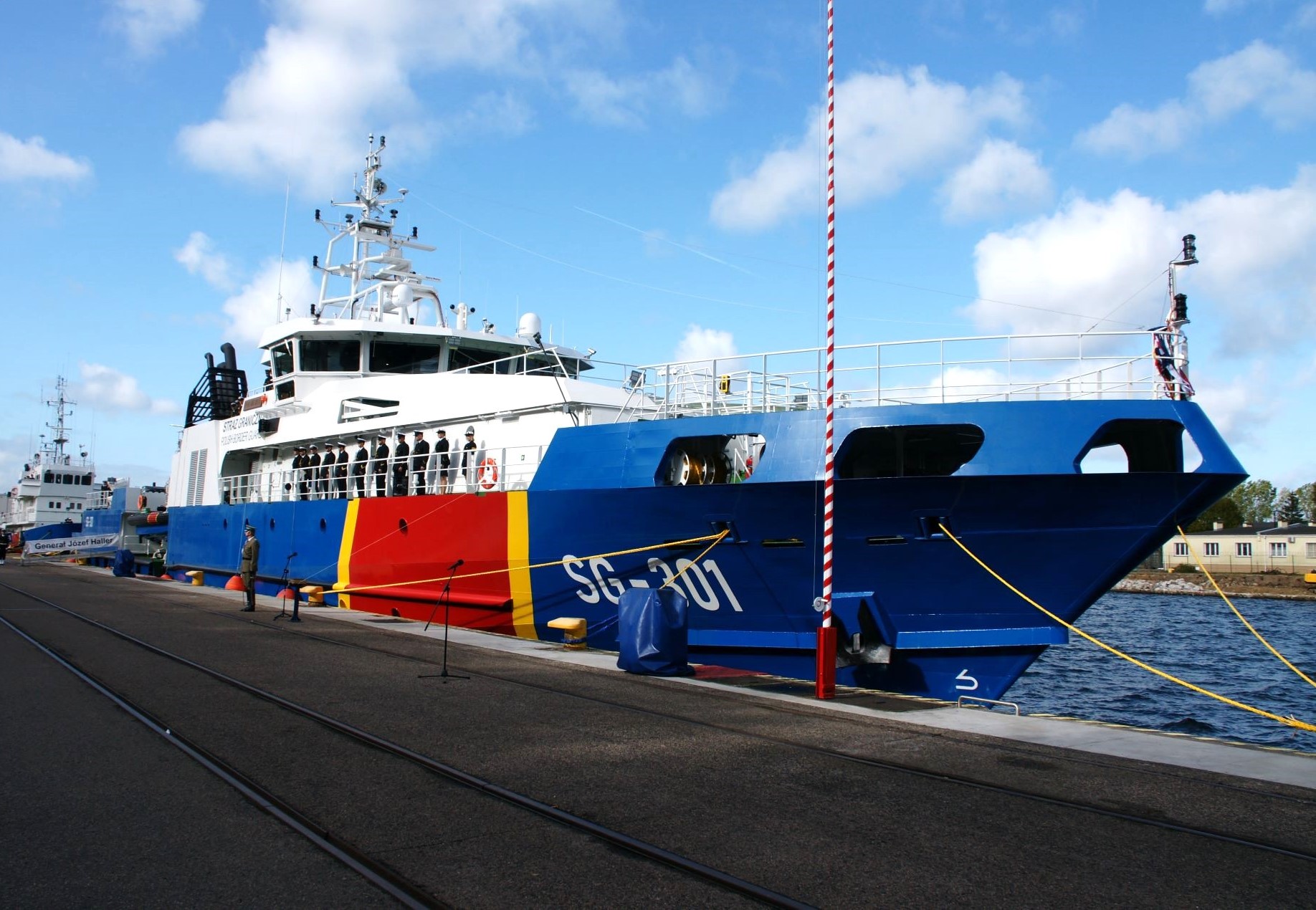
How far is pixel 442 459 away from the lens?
1417 centimetres

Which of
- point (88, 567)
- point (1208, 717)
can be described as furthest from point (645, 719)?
point (88, 567)

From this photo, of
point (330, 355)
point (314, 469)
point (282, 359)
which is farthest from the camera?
point (282, 359)

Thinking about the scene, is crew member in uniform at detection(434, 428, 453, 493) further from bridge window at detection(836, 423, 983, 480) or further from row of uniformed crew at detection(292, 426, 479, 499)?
bridge window at detection(836, 423, 983, 480)

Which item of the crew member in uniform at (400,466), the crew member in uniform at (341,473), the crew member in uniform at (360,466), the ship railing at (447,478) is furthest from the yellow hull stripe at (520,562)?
the crew member in uniform at (341,473)

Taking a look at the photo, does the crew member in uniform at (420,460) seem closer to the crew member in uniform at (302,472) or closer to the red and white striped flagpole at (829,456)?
the crew member in uniform at (302,472)

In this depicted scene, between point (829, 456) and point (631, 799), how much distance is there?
4112 mm

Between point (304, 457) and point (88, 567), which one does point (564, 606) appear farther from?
point (88, 567)

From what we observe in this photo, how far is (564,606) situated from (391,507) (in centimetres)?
437

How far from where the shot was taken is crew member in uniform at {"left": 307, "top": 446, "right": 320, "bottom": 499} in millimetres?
17641

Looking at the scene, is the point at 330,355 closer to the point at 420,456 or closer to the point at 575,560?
the point at 420,456

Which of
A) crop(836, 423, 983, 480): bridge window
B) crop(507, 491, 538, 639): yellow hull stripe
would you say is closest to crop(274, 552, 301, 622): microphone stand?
crop(507, 491, 538, 639): yellow hull stripe

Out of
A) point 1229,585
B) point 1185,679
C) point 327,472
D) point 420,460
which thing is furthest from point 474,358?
point 1229,585

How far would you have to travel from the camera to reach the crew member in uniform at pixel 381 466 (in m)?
15.8

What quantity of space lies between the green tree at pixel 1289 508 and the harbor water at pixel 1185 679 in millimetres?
57499
